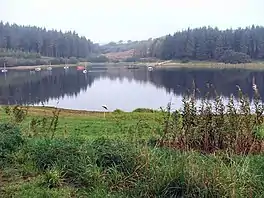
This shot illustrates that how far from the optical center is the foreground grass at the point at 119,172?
4.25 metres

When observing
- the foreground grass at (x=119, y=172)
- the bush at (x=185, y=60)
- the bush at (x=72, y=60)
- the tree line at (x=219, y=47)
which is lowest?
the foreground grass at (x=119, y=172)

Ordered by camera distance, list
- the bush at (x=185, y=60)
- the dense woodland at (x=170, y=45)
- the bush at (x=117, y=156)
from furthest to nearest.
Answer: the bush at (x=185, y=60) < the dense woodland at (x=170, y=45) < the bush at (x=117, y=156)

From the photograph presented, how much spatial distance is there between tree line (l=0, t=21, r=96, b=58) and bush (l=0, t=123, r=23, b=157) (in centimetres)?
11308

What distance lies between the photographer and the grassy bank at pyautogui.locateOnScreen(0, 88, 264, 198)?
4336 millimetres

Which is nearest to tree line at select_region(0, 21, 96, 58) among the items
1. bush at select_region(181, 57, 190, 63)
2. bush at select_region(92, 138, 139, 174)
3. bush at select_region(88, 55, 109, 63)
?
bush at select_region(88, 55, 109, 63)

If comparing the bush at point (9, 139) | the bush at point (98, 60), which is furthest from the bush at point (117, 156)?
the bush at point (98, 60)

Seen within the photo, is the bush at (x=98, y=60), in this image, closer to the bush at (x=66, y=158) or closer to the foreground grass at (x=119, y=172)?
the bush at (x=66, y=158)

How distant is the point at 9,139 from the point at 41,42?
11908cm

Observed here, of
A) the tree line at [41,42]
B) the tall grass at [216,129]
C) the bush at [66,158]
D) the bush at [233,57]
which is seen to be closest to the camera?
the bush at [66,158]

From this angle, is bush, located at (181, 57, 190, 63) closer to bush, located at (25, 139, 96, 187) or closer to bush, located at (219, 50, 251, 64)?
bush, located at (219, 50, 251, 64)

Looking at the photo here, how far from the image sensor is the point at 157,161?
4984 mm

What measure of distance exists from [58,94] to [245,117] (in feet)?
137

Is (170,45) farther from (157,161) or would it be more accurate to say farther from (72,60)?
(157,161)

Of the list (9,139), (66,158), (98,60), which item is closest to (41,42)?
(98,60)
